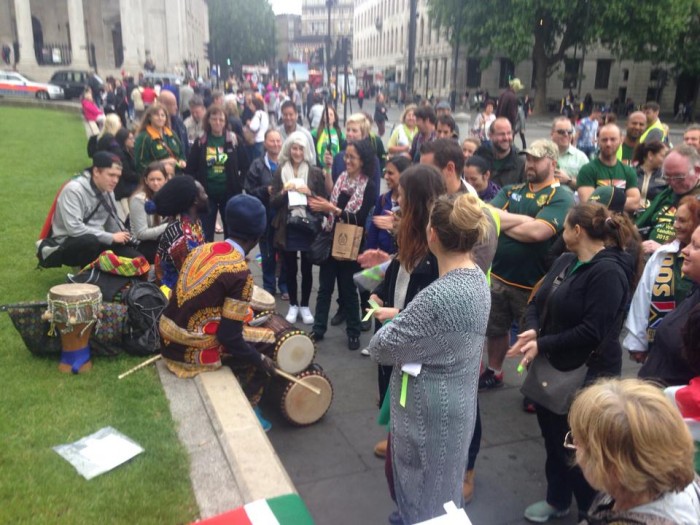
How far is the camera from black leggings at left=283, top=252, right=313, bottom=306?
630cm

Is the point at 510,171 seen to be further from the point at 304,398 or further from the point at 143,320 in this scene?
the point at 143,320

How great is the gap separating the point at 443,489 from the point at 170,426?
74.5 inches

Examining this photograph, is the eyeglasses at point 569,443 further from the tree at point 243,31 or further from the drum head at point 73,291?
the tree at point 243,31

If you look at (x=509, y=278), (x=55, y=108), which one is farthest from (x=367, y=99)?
(x=509, y=278)

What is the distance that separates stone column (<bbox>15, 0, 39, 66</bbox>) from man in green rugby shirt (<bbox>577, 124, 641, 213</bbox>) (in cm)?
4754

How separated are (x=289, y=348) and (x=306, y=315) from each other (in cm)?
216

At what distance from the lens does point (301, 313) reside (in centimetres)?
646

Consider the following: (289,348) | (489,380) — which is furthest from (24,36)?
(489,380)

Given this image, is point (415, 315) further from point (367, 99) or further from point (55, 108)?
point (367, 99)

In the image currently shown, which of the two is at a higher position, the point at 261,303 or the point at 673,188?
the point at 673,188

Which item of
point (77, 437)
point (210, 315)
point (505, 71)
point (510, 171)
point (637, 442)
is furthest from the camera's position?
point (505, 71)

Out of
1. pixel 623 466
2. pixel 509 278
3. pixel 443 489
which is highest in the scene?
pixel 623 466

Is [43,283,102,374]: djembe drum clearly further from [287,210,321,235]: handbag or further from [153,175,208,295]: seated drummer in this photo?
[287,210,321,235]: handbag

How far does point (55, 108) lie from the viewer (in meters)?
31.1
